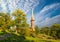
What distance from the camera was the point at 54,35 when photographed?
47.2 meters

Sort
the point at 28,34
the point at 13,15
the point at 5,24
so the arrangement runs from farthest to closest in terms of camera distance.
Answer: the point at 13,15 → the point at 5,24 → the point at 28,34

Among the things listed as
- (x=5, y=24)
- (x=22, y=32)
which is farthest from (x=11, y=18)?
(x=22, y=32)

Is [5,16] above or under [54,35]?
above

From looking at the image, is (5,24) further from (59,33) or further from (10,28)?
(59,33)

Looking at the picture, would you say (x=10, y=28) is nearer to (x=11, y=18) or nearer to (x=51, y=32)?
(x=11, y=18)

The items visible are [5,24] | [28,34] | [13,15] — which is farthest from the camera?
[13,15]

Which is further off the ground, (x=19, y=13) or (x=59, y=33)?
(x=19, y=13)

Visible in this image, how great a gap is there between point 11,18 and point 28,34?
1060 centimetres

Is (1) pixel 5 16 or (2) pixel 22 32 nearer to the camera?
(2) pixel 22 32

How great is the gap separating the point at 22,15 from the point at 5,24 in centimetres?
479

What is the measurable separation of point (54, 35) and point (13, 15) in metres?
10.7

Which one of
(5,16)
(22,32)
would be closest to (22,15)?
(5,16)

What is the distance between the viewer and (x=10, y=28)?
4525 centimetres

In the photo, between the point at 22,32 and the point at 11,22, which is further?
the point at 11,22
